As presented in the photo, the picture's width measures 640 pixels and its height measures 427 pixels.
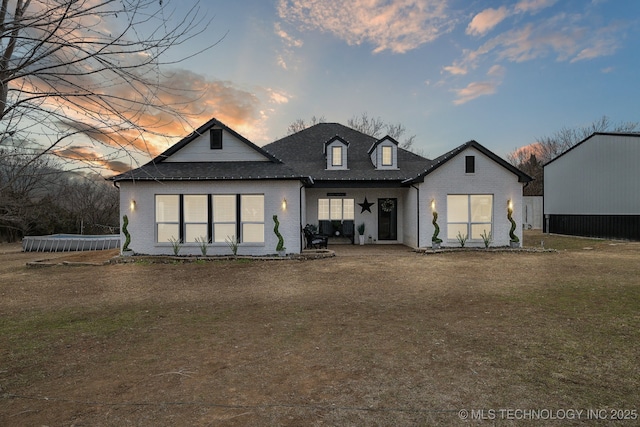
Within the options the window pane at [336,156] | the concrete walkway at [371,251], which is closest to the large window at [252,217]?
the concrete walkway at [371,251]

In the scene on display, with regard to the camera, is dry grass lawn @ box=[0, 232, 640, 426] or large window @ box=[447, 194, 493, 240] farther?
large window @ box=[447, 194, 493, 240]

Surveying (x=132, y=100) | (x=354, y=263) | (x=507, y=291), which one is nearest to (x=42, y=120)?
(x=132, y=100)

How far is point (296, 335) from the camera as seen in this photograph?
4824 mm

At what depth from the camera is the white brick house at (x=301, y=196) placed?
44.3ft

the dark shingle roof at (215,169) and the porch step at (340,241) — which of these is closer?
the dark shingle roof at (215,169)

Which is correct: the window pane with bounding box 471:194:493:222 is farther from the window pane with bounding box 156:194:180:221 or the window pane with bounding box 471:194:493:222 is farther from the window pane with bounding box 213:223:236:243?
the window pane with bounding box 156:194:180:221

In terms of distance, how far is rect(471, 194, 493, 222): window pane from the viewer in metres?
15.0

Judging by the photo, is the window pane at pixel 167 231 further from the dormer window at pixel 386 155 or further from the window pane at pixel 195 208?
the dormer window at pixel 386 155

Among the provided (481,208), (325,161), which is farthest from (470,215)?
(325,161)

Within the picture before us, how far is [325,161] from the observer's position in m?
18.2

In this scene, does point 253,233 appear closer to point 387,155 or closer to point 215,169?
point 215,169

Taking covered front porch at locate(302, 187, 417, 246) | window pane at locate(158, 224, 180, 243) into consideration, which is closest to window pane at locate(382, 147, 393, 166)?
covered front porch at locate(302, 187, 417, 246)

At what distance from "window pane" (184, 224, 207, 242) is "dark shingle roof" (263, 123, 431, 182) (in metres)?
5.72

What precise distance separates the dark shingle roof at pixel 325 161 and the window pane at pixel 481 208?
3011 millimetres
